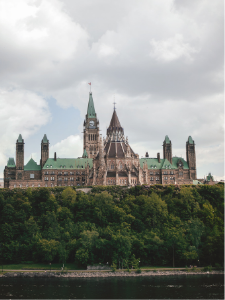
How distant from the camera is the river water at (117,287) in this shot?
72.8 m

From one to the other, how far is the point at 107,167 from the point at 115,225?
33.6m

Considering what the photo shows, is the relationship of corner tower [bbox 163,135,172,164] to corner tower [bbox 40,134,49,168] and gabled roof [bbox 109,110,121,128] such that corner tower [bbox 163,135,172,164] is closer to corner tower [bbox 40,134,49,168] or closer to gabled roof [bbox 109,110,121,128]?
gabled roof [bbox 109,110,121,128]

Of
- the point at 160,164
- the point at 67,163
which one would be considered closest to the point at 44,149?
the point at 67,163

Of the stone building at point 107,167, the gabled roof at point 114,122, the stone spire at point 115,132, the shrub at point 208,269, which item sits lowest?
the shrub at point 208,269

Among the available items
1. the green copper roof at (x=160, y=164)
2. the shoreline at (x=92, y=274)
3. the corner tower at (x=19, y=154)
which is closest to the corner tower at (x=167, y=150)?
the green copper roof at (x=160, y=164)

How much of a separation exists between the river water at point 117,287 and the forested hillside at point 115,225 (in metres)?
10.4

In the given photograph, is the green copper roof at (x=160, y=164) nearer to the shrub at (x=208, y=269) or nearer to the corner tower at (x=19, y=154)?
the corner tower at (x=19, y=154)

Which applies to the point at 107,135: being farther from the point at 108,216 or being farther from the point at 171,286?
the point at 171,286

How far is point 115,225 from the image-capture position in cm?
11450

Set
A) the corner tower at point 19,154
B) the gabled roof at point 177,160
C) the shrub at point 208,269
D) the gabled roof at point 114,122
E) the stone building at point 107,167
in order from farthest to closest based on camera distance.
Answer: the gabled roof at point 177,160 → the corner tower at point 19,154 → the gabled roof at point 114,122 → the stone building at point 107,167 → the shrub at point 208,269

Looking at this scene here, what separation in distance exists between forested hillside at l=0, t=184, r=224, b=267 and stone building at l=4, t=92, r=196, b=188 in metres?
13.1

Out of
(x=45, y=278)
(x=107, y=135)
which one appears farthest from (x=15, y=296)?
(x=107, y=135)

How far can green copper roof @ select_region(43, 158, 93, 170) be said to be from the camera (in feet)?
539

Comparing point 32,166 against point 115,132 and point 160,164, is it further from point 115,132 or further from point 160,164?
point 160,164
